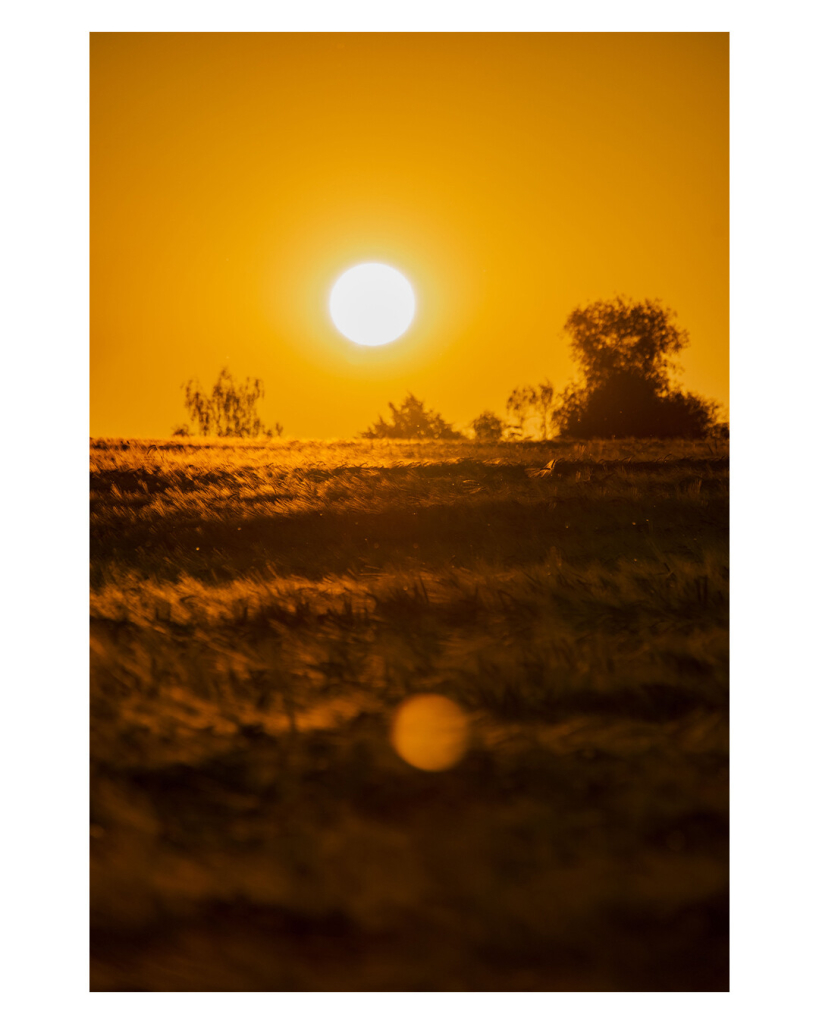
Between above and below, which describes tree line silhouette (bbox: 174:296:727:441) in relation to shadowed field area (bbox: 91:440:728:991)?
above

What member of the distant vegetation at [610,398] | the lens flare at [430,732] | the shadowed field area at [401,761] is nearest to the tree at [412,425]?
the distant vegetation at [610,398]

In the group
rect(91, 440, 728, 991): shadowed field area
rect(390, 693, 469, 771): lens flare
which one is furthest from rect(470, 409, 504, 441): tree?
rect(390, 693, 469, 771): lens flare

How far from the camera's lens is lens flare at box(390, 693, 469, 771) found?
9.48 feet

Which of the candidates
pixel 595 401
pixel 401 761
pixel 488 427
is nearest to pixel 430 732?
pixel 401 761

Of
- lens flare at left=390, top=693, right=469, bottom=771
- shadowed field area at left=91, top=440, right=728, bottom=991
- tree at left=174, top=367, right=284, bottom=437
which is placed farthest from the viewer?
tree at left=174, top=367, right=284, bottom=437

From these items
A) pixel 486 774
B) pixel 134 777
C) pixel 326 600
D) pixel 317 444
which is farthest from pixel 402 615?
pixel 317 444

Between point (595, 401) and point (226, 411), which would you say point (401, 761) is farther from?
point (595, 401)

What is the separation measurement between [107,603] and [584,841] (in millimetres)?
3221

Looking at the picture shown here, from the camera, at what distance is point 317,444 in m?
6.23

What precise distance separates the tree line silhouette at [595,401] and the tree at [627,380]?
15 millimetres

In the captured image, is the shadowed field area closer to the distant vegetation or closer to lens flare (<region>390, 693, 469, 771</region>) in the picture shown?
lens flare (<region>390, 693, 469, 771</region>)

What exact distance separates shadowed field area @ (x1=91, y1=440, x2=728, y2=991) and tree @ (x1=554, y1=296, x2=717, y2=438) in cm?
244

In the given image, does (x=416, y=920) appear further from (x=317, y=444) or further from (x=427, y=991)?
(x=317, y=444)

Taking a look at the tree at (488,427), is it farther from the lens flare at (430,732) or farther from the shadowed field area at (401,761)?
the lens flare at (430,732)
